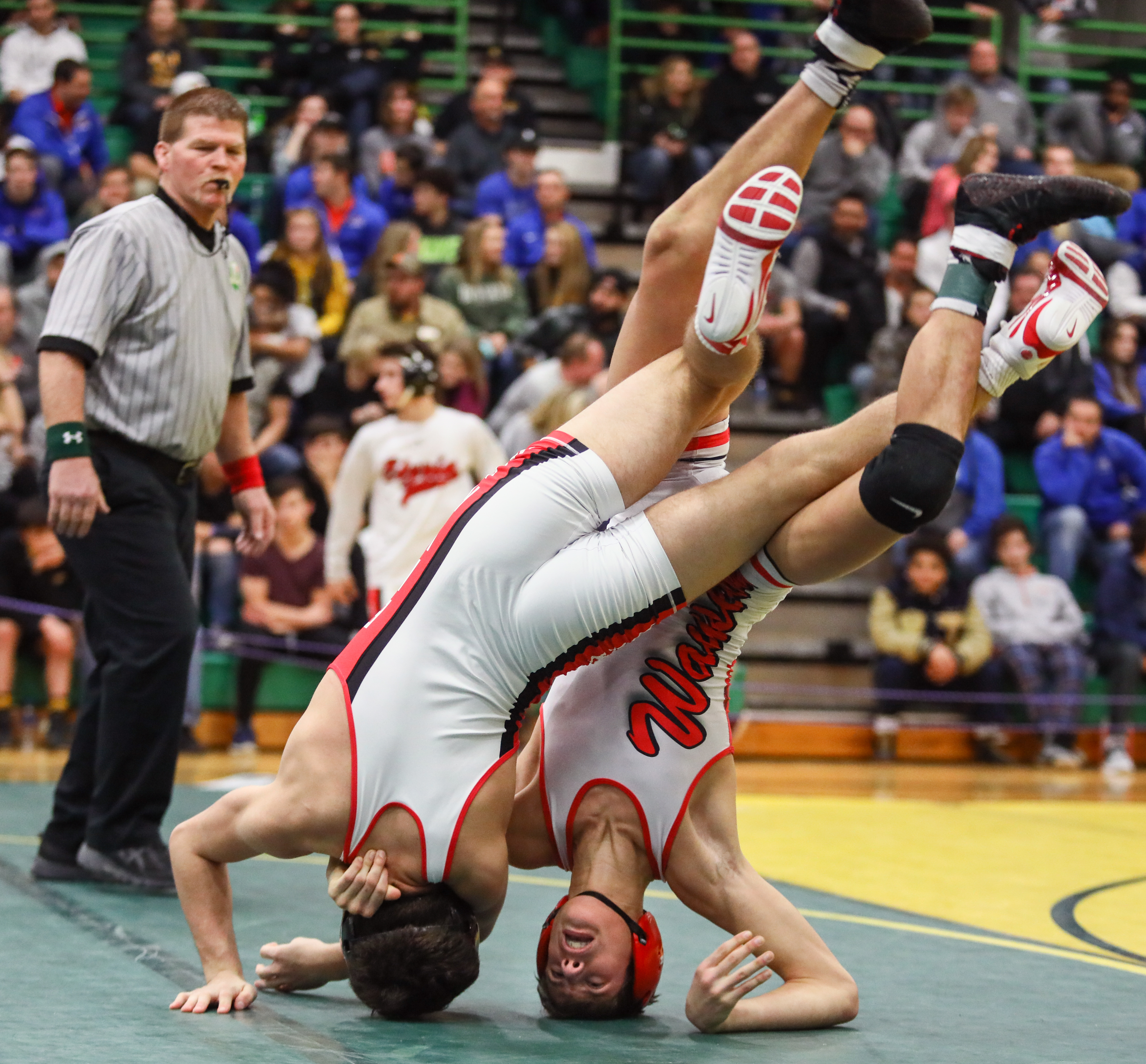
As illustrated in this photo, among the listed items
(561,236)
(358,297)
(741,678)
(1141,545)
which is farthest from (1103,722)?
(358,297)

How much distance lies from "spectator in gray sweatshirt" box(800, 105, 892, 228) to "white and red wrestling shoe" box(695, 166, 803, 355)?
689 centimetres

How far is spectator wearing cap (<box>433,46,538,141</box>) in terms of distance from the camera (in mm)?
9961

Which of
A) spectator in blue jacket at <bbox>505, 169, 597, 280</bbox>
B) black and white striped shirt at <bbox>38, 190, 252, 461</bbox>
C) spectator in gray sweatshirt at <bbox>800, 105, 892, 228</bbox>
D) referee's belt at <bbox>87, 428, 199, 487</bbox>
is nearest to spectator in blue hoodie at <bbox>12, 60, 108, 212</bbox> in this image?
spectator in blue jacket at <bbox>505, 169, 597, 280</bbox>

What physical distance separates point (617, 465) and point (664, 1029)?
1025mm

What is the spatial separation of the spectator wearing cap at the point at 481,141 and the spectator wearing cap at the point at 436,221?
78 centimetres

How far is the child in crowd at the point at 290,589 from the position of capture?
24.3 feet

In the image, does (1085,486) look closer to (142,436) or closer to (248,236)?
(248,236)

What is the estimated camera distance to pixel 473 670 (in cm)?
293

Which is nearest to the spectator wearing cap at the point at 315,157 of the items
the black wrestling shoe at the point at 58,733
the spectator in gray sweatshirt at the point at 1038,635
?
the black wrestling shoe at the point at 58,733

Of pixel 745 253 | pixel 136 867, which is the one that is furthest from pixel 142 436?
pixel 745 253

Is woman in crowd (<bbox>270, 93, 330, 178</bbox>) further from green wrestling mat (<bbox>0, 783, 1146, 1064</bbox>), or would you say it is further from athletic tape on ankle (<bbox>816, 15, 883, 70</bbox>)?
athletic tape on ankle (<bbox>816, 15, 883, 70</bbox>)

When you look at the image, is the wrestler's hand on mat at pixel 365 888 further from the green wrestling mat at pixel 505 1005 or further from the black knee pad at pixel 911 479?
the black knee pad at pixel 911 479

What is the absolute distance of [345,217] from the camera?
8.95 metres

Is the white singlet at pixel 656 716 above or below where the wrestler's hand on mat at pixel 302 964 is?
above
